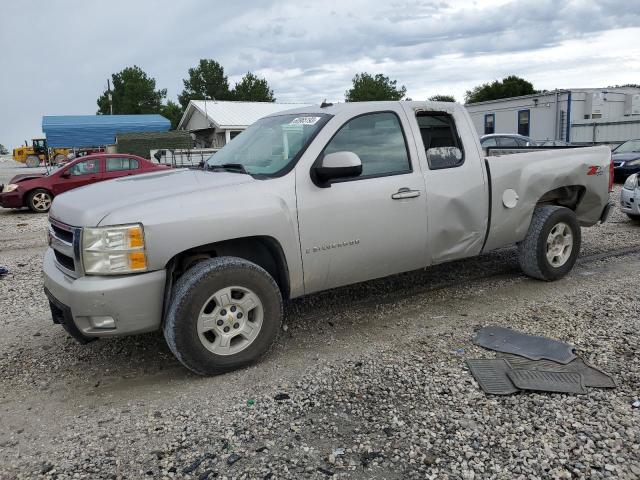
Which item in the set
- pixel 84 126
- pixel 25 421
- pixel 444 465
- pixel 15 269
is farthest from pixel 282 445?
pixel 84 126

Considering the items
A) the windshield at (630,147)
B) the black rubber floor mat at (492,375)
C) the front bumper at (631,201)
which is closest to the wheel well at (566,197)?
the black rubber floor mat at (492,375)

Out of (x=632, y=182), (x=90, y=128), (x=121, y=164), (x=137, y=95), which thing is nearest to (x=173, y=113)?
(x=137, y=95)

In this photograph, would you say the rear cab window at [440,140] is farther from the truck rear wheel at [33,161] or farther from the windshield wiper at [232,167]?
the truck rear wheel at [33,161]

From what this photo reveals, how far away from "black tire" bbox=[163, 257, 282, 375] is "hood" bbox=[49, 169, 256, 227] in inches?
22.1

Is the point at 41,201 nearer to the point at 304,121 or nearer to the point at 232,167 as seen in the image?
the point at 232,167

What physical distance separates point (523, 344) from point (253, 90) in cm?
6771

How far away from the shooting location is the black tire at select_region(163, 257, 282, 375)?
358 cm

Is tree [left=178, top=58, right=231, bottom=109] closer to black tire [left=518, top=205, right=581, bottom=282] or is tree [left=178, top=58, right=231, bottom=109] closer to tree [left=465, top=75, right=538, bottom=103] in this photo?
tree [left=465, top=75, right=538, bottom=103]

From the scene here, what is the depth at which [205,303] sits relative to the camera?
3648 millimetres

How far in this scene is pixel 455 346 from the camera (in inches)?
167

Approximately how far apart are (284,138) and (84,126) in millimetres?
34533

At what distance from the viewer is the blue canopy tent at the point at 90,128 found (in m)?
34.0

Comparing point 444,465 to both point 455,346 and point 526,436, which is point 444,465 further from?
point 455,346

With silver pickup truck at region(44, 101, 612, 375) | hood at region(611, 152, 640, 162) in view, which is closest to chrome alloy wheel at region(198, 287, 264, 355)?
silver pickup truck at region(44, 101, 612, 375)
